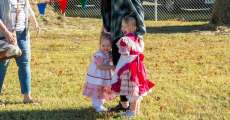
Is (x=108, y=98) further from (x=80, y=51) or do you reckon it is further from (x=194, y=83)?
(x=80, y=51)

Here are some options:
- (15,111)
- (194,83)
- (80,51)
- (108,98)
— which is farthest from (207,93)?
(80,51)

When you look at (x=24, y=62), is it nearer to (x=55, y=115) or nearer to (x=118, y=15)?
(x=55, y=115)

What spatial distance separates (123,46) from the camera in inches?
242

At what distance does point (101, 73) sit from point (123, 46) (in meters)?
0.48

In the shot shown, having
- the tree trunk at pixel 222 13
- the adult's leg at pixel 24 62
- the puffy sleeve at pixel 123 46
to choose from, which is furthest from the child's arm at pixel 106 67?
the tree trunk at pixel 222 13

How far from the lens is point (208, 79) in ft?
28.4

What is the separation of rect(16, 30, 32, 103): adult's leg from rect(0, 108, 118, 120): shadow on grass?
0.44m

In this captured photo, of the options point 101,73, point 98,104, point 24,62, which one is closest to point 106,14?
point 101,73

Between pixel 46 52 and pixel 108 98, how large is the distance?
5.29 meters

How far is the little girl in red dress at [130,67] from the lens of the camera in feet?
20.2

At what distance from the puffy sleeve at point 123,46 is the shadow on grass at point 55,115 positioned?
764mm

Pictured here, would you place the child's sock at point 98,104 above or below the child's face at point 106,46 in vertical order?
below

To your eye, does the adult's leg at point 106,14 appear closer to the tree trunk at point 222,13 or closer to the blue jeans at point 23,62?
the blue jeans at point 23,62

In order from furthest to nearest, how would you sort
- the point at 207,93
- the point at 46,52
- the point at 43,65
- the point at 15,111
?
1. the point at 46,52
2. the point at 43,65
3. the point at 207,93
4. the point at 15,111
